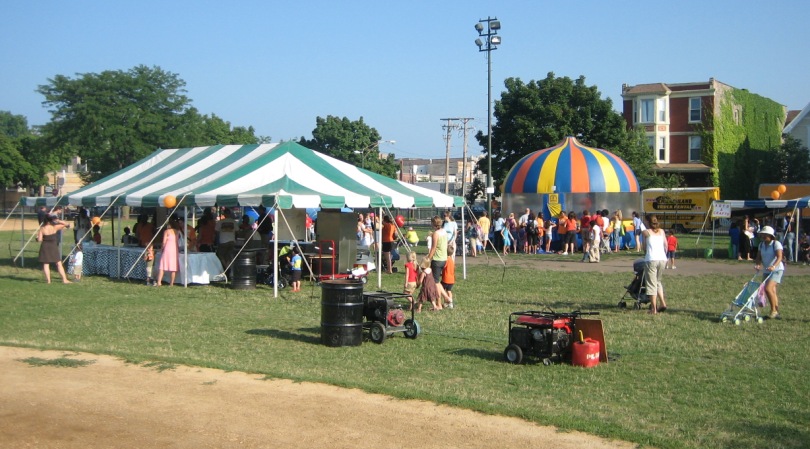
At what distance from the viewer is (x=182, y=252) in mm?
17875

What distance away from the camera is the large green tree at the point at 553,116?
46812mm

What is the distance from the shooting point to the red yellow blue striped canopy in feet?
103

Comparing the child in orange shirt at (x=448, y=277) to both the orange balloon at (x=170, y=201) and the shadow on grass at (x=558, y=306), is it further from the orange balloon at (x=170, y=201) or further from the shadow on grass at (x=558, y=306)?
the orange balloon at (x=170, y=201)

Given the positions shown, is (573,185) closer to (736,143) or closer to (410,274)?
(410,274)

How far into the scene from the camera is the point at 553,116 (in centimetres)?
4675

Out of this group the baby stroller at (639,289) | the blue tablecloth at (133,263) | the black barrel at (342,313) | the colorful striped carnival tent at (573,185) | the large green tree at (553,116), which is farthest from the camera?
the large green tree at (553,116)

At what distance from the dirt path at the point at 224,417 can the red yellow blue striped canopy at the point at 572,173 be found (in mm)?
24220

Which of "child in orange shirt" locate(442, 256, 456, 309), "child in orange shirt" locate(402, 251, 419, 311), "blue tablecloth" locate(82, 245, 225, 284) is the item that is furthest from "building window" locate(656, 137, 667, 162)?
"child in orange shirt" locate(442, 256, 456, 309)

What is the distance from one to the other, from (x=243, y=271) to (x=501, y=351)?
8.20m

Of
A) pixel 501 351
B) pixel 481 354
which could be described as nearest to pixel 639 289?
pixel 501 351

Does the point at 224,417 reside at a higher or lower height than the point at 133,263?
lower

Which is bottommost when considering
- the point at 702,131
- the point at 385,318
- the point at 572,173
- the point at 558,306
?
the point at 558,306

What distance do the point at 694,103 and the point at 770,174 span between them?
29.1 feet

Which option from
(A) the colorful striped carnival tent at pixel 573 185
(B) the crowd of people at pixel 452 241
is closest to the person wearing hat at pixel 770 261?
(B) the crowd of people at pixel 452 241
